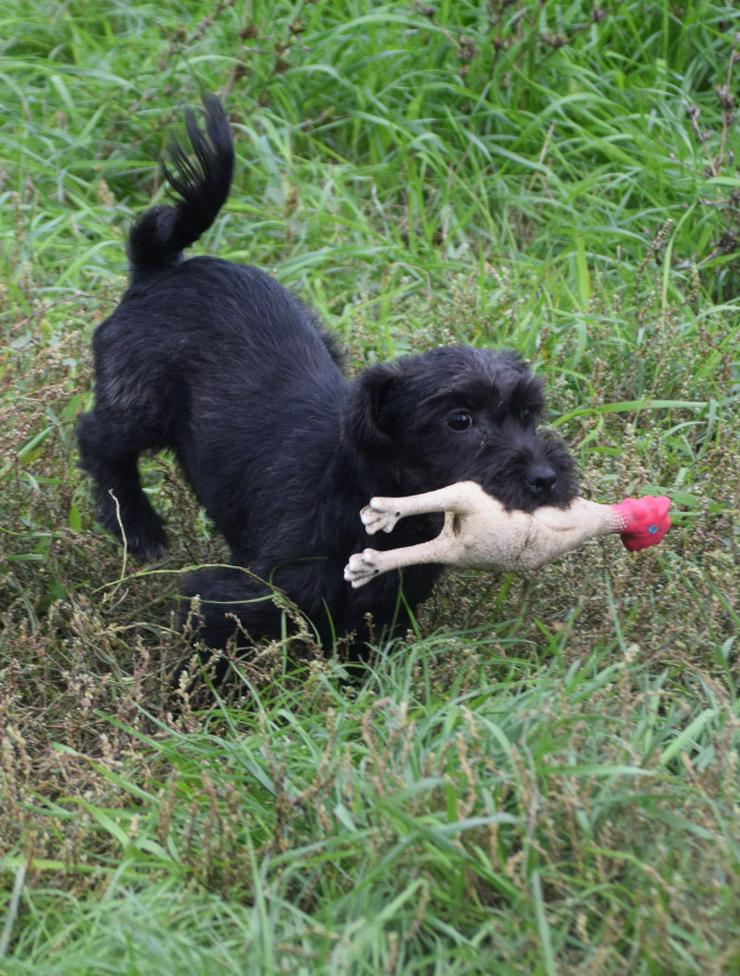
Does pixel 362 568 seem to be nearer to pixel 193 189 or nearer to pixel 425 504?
pixel 425 504

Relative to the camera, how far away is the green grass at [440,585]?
2.37m

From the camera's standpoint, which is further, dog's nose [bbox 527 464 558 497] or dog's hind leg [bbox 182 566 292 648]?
dog's hind leg [bbox 182 566 292 648]

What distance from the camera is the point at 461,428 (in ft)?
10.4

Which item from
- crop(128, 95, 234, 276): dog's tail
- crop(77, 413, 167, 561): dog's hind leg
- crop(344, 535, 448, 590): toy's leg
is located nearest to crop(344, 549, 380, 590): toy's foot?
crop(344, 535, 448, 590): toy's leg

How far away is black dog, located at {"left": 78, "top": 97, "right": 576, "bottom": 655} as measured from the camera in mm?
3174

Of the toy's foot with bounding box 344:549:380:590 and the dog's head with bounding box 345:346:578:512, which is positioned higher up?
the dog's head with bounding box 345:346:578:512

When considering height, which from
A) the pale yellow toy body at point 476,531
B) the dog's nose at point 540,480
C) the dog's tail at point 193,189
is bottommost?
the pale yellow toy body at point 476,531

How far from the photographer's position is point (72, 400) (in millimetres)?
4398

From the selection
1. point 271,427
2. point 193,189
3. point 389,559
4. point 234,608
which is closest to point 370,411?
point 389,559

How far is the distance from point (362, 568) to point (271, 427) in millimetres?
676

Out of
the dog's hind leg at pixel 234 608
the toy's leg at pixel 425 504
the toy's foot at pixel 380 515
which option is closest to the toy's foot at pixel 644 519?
the toy's leg at pixel 425 504

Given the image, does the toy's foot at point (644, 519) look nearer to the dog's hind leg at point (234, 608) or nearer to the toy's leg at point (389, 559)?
the toy's leg at point (389, 559)

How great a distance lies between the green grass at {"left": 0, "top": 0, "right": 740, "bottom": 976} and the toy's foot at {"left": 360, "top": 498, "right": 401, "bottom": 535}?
0.31m

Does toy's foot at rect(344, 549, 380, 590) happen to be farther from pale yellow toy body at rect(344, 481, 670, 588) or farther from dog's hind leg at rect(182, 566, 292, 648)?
dog's hind leg at rect(182, 566, 292, 648)
